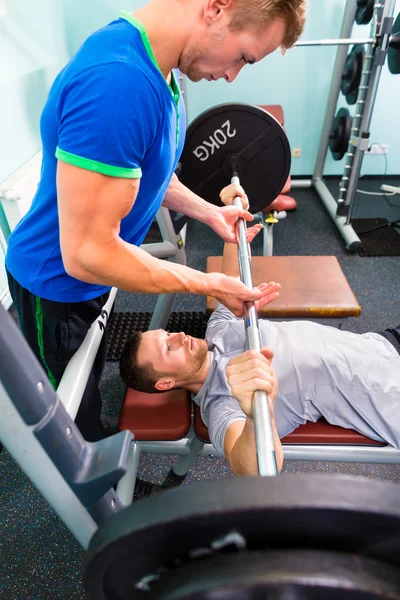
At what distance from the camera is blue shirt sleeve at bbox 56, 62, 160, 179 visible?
0.59 m

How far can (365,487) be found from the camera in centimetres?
35

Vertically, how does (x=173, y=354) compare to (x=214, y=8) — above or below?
below

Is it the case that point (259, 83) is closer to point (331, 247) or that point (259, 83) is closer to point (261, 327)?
point (331, 247)

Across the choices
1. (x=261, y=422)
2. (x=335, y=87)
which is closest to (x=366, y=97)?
(x=335, y=87)

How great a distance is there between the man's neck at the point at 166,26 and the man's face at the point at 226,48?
0.03 m

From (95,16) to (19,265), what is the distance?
10.4 feet

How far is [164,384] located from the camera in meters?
1.29

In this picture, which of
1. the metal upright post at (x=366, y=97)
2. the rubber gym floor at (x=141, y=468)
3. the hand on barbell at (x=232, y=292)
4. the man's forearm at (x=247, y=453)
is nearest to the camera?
the man's forearm at (x=247, y=453)

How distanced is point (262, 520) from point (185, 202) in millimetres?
1126

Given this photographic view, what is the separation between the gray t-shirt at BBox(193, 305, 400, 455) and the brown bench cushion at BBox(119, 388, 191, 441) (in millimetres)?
78

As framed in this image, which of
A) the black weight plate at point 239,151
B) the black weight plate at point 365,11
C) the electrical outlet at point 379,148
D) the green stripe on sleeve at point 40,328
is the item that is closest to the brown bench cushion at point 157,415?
the green stripe on sleeve at point 40,328

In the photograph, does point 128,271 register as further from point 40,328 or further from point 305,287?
point 305,287

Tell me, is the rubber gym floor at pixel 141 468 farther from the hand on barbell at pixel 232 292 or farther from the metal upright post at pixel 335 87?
the metal upright post at pixel 335 87

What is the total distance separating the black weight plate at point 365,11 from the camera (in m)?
2.46
